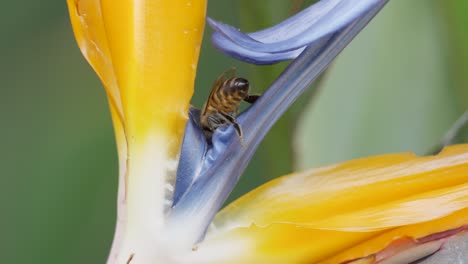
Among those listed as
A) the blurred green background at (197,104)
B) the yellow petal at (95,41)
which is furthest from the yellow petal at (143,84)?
the blurred green background at (197,104)

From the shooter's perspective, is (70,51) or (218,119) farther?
(70,51)

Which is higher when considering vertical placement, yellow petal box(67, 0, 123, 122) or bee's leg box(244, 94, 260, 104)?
yellow petal box(67, 0, 123, 122)

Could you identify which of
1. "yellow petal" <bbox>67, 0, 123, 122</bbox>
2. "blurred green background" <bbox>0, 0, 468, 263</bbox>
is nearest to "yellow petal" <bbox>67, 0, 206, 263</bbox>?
"yellow petal" <bbox>67, 0, 123, 122</bbox>

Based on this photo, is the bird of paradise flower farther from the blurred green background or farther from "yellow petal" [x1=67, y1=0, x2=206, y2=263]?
the blurred green background

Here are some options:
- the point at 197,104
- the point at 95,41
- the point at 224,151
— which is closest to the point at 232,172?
the point at 224,151

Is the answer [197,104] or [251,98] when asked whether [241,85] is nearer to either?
[251,98]

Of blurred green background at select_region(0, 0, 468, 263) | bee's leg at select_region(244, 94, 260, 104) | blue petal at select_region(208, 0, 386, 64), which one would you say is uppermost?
blue petal at select_region(208, 0, 386, 64)

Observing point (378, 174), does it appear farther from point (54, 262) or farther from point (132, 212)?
point (54, 262)

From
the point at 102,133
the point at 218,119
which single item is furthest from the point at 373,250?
the point at 102,133

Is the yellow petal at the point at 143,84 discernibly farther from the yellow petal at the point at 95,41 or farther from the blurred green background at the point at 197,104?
the blurred green background at the point at 197,104
